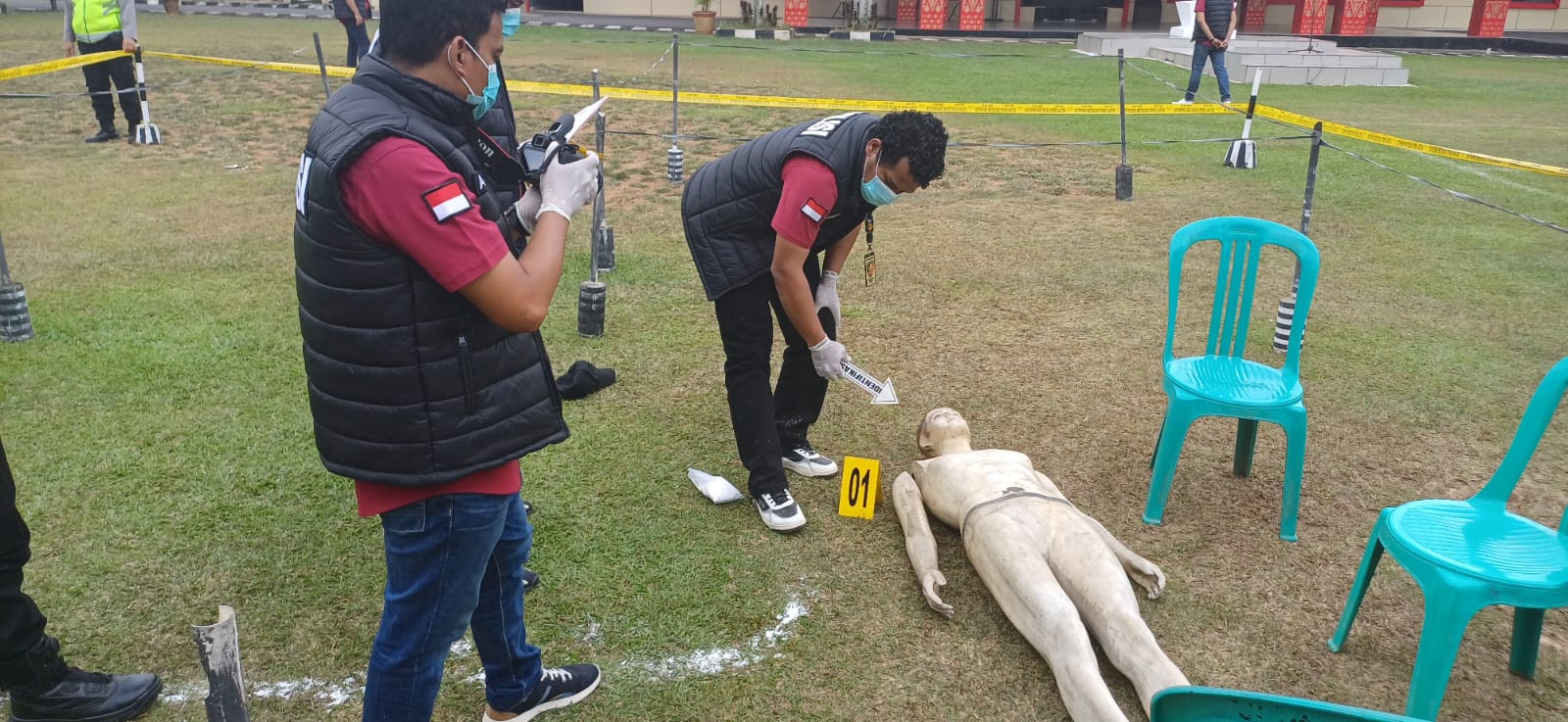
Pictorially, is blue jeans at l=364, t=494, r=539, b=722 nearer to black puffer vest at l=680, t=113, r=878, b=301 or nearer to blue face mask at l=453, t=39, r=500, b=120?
blue face mask at l=453, t=39, r=500, b=120

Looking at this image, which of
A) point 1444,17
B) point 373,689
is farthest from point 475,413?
point 1444,17

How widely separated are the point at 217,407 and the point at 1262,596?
4280 mm

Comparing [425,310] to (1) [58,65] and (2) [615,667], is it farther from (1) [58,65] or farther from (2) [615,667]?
(1) [58,65]

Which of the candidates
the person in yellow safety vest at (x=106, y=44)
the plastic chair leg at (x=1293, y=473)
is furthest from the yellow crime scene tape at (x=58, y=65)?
the plastic chair leg at (x=1293, y=473)

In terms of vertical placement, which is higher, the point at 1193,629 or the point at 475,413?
the point at 475,413

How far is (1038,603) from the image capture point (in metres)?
2.85

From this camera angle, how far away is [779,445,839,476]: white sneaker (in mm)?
4043

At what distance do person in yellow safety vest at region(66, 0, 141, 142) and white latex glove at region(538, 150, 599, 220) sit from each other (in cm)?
936

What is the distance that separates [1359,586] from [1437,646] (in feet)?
1.26

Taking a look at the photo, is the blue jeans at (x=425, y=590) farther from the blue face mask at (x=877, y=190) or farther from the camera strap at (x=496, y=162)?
the blue face mask at (x=877, y=190)

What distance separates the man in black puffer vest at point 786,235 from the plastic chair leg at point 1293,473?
5.00ft

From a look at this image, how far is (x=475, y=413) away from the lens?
199 centimetres

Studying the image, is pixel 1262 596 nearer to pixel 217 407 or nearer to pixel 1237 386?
pixel 1237 386

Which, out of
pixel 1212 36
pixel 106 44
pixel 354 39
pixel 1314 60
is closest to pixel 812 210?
pixel 106 44
